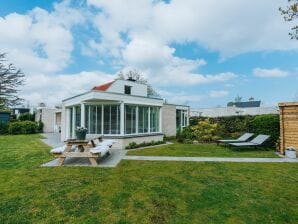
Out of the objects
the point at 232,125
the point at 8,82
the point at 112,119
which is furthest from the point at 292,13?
the point at 8,82

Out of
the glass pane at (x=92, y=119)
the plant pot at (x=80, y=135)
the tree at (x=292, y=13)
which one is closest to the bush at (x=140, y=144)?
the glass pane at (x=92, y=119)

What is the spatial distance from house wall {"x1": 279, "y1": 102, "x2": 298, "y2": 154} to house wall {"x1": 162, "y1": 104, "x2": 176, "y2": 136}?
33.5 feet

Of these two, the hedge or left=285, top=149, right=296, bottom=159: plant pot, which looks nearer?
left=285, top=149, right=296, bottom=159: plant pot

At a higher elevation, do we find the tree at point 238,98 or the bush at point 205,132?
the tree at point 238,98

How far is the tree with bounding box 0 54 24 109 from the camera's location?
36219 mm

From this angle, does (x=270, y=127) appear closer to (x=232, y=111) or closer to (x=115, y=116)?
(x=115, y=116)

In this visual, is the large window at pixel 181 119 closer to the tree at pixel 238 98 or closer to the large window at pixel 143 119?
the large window at pixel 143 119

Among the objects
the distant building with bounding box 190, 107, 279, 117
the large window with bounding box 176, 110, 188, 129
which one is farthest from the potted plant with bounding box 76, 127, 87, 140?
the distant building with bounding box 190, 107, 279, 117

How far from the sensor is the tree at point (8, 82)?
119 feet

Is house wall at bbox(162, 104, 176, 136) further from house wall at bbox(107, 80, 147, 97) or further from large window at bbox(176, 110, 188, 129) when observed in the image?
house wall at bbox(107, 80, 147, 97)

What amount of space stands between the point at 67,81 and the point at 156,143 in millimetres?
21554

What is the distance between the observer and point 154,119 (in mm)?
16891

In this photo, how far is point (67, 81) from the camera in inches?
1271

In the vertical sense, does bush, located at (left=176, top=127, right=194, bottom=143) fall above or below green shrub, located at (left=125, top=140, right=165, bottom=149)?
above
